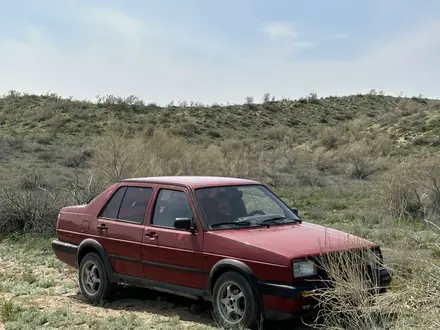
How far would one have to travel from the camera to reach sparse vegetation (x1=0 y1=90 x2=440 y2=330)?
248 inches

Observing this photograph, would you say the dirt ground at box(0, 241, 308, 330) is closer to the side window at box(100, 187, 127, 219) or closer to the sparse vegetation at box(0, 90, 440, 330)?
the sparse vegetation at box(0, 90, 440, 330)

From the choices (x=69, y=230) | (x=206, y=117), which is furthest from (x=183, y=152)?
(x=206, y=117)

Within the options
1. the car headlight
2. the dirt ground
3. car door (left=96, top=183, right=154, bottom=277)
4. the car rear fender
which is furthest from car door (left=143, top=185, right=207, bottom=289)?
the car headlight

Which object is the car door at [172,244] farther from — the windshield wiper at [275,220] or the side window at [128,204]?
the windshield wiper at [275,220]

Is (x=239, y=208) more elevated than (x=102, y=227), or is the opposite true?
(x=239, y=208)

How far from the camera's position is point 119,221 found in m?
7.79

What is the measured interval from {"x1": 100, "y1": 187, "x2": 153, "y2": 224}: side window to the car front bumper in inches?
87.1

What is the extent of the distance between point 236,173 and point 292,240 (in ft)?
59.8

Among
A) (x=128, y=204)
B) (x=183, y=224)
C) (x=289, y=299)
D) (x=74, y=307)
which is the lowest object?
(x=74, y=307)

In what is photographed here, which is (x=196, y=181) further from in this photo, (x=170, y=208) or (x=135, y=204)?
(x=135, y=204)

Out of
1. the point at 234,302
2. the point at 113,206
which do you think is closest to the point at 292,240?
the point at 234,302

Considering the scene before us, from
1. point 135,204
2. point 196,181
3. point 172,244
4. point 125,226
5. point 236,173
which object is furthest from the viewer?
point 236,173

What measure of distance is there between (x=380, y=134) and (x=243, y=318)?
3627 centimetres

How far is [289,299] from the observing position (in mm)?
5773
